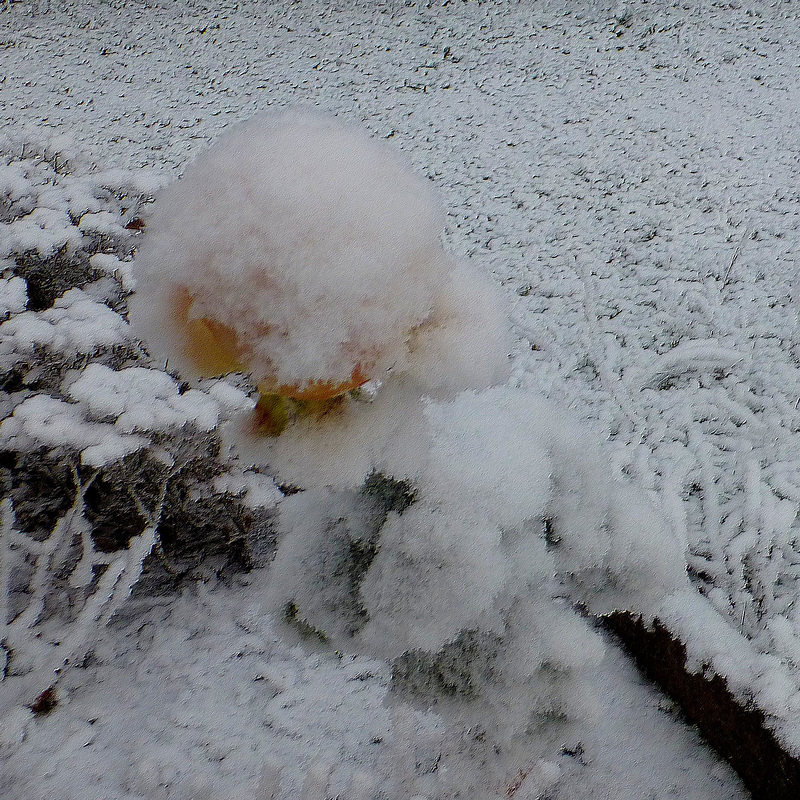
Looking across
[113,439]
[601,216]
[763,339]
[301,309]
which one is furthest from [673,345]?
[301,309]

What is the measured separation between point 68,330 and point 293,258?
148cm

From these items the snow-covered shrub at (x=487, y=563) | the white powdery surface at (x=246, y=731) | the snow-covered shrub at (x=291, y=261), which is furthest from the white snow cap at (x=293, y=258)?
the white powdery surface at (x=246, y=731)

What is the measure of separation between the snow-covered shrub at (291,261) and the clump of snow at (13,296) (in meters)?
1.49

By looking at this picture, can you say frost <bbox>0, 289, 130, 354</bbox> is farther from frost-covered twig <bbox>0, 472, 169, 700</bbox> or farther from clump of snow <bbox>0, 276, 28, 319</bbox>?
frost-covered twig <bbox>0, 472, 169, 700</bbox>

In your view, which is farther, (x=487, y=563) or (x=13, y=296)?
(x=13, y=296)

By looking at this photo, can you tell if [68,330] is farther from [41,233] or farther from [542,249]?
[542,249]

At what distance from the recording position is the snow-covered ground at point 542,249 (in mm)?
1675

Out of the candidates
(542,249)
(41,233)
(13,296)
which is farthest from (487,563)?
(542,249)

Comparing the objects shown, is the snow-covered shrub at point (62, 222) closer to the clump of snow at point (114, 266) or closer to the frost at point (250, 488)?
the clump of snow at point (114, 266)

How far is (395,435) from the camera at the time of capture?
1.90ft

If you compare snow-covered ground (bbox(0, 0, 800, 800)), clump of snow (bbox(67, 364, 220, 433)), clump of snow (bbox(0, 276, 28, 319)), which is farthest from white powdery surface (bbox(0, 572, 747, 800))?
clump of snow (bbox(0, 276, 28, 319))

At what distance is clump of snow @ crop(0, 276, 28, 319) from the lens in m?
1.62

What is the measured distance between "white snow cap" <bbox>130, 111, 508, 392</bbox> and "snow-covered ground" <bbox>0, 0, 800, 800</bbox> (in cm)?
118

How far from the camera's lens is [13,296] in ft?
5.34
